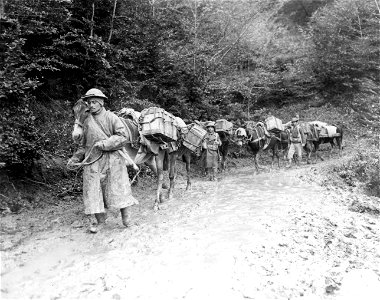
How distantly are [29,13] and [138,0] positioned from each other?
18.6 feet

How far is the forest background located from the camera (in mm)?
7844

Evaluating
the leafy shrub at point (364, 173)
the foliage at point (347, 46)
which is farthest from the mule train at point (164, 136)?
the foliage at point (347, 46)

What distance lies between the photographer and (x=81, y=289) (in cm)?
426

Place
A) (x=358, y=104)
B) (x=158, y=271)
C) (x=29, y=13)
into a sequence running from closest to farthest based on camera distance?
(x=158, y=271) → (x=29, y=13) → (x=358, y=104)

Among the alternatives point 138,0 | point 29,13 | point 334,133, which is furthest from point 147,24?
point 334,133

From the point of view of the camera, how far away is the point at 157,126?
7613 mm

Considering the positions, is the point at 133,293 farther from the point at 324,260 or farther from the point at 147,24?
the point at 147,24

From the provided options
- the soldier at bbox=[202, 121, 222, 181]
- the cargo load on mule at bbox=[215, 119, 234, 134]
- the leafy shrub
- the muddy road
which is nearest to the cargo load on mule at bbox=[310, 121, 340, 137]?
the leafy shrub

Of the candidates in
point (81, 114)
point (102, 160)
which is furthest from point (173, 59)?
point (102, 160)

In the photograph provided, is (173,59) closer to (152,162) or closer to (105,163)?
(152,162)

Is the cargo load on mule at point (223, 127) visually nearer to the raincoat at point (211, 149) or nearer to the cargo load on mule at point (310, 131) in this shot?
the raincoat at point (211, 149)

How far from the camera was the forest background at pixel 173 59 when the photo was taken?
7844 mm

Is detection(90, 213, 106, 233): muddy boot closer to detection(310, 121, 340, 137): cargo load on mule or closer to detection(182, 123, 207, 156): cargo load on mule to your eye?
detection(182, 123, 207, 156): cargo load on mule

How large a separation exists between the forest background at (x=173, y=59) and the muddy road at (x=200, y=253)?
2276mm
